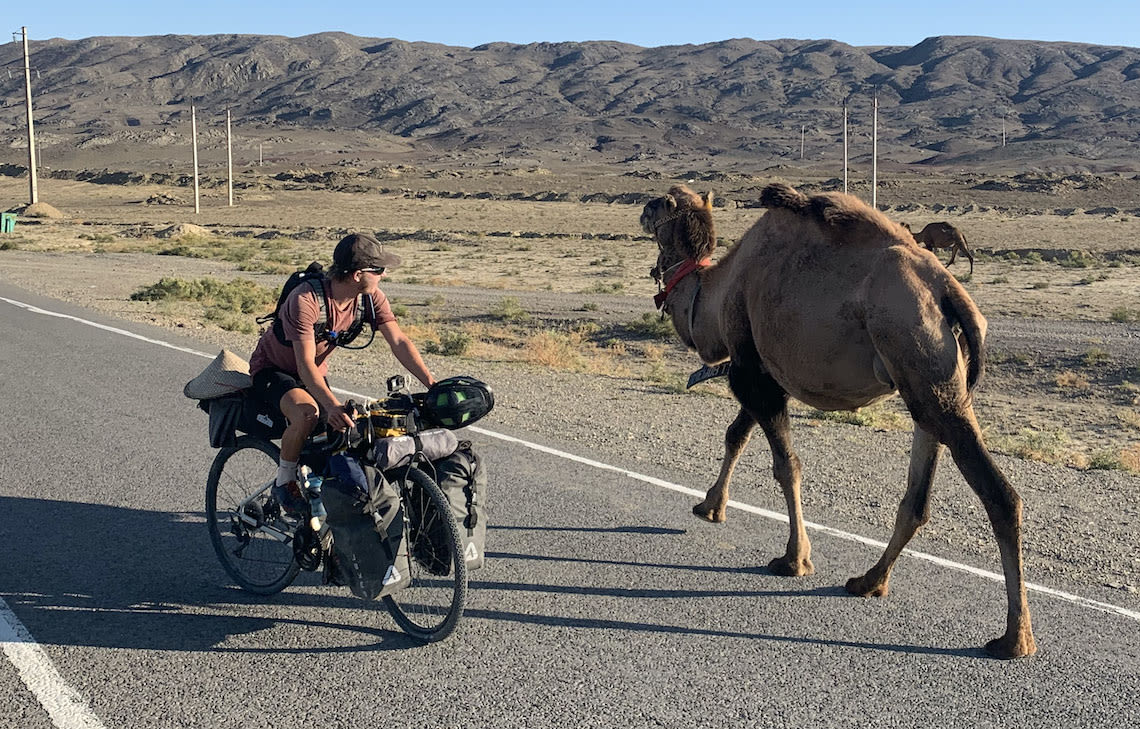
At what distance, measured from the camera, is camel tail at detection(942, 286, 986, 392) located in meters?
5.60

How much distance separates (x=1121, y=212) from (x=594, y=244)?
3186 centimetres

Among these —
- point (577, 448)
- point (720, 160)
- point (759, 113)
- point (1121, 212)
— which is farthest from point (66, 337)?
point (759, 113)

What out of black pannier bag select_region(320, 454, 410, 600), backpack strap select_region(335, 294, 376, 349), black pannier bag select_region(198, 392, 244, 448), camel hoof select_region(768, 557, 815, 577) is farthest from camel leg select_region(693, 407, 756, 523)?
black pannier bag select_region(198, 392, 244, 448)

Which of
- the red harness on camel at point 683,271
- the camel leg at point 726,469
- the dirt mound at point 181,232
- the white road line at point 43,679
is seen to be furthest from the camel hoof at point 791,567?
the dirt mound at point 181,232

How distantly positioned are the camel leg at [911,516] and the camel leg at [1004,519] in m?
0.51

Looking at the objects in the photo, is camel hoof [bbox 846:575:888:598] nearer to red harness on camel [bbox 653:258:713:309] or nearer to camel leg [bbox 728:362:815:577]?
camel leg [bbox 728:362:815:577]

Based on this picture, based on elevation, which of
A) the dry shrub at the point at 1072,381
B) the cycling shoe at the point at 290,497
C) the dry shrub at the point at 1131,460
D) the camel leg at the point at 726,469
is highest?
the cycling shoe at the point at 290,497

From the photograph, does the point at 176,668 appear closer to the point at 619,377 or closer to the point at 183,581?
the point at 183,581

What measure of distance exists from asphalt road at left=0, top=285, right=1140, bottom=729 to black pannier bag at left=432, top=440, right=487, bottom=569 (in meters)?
0.49

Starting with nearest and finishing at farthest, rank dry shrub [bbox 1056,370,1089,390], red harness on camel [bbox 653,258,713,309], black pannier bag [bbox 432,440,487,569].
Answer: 1. black pannier bag [bbox 432,440,487,569]
2. red harness on camel [bbox 653,258,713,309]
3. dry shrub [bbox 1056,370,1089,390]

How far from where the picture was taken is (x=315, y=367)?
218 inches

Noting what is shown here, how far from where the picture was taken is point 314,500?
18.4 ft

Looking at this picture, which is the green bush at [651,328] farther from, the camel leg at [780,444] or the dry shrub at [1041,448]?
the camel leg at [780,444]

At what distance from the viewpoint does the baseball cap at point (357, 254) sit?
5.54 m
